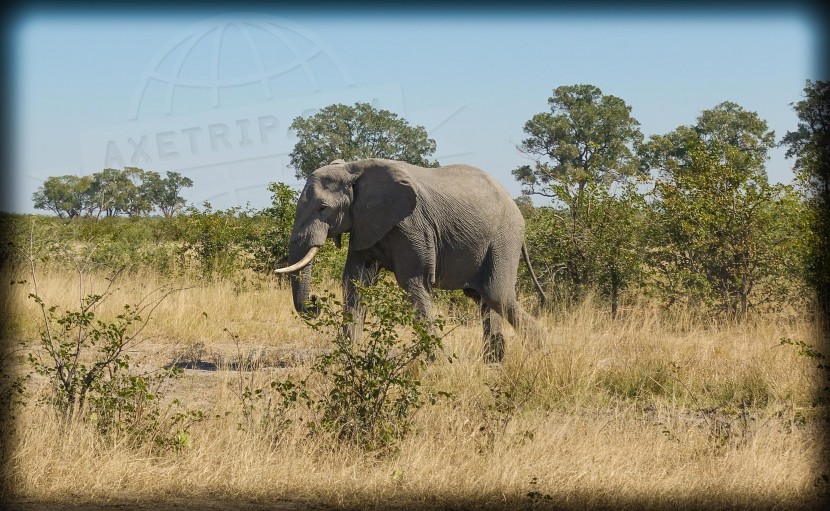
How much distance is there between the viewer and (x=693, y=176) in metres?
13.9

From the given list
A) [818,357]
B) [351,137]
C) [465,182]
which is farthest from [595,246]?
[351,137]

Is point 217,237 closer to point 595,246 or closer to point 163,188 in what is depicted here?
point 595,246

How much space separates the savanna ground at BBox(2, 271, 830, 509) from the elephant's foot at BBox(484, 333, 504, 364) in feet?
2.27

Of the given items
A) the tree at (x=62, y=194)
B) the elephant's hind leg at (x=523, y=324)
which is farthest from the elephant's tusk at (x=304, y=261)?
the tree at (x=62, y=194)

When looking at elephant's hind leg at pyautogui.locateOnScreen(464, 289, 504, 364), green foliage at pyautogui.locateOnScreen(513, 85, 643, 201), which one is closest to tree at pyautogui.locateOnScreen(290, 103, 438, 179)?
green foliage at pyautogui.locateOnScreen(513, 85, 643, 201)

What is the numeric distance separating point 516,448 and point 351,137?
99.2 feet

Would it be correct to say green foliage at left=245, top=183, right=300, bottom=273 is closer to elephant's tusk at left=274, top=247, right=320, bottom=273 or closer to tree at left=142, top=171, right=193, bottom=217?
elephant's tusk at left=274, top=247, right=320, bottom=273

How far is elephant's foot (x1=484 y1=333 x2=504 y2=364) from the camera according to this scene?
10.4 m

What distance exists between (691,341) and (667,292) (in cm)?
346

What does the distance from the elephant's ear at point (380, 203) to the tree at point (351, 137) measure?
22606 millimetres

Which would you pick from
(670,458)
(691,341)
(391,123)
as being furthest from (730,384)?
(391,123)

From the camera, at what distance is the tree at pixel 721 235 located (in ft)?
43.2

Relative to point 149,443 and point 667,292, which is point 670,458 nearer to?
point 149,443

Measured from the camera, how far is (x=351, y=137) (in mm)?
36156
